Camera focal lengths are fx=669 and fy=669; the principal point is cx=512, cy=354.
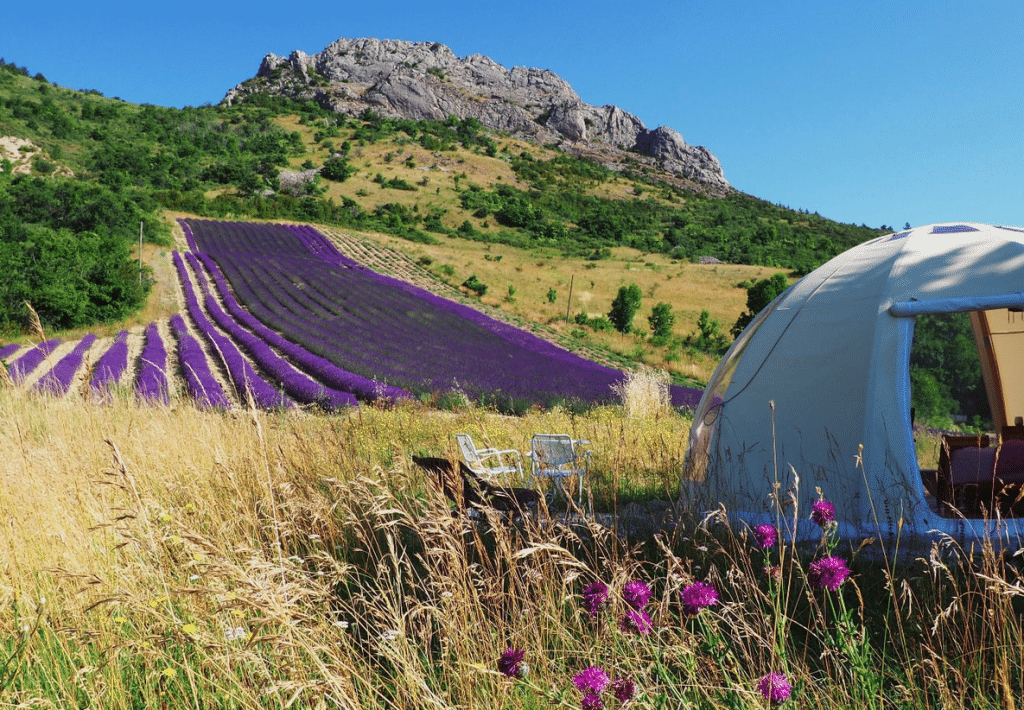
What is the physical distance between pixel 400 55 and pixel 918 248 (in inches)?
5636

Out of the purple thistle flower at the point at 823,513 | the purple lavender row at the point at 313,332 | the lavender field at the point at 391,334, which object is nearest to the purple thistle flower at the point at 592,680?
the purple thistle flower at the point at 823,513

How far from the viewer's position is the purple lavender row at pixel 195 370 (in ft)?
32.9

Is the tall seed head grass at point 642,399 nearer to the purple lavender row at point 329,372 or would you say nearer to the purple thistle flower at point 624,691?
the purple lavender row at point 329,372

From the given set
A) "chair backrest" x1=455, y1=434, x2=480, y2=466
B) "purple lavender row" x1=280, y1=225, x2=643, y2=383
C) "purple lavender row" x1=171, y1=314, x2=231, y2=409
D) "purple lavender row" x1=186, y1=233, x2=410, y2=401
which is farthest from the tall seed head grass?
"purple lavender row" x1=171, y1=314, x2=231, y2=409

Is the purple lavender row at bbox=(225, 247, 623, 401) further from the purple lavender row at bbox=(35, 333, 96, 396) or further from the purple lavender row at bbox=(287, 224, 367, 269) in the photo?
the purple lavender row at bbox=(287, 224, 367, 269)

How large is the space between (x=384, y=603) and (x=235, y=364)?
12.1m

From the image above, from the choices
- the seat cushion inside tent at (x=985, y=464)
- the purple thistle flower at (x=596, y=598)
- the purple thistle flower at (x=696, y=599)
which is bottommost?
the seat cushion inside tent at (x=985, y=464)

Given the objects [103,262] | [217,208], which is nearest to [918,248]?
[103,262]

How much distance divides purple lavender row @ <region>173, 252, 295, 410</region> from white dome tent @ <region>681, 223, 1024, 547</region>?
141 inches

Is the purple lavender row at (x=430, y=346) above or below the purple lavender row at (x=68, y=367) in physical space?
above

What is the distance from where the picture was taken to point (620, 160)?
97.6 meters

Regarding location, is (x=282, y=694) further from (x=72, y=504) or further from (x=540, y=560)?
(x=72, y=504)

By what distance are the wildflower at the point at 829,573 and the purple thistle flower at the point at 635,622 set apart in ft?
1.44

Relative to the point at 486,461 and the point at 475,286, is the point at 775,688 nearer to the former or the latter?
the point at 486,461
